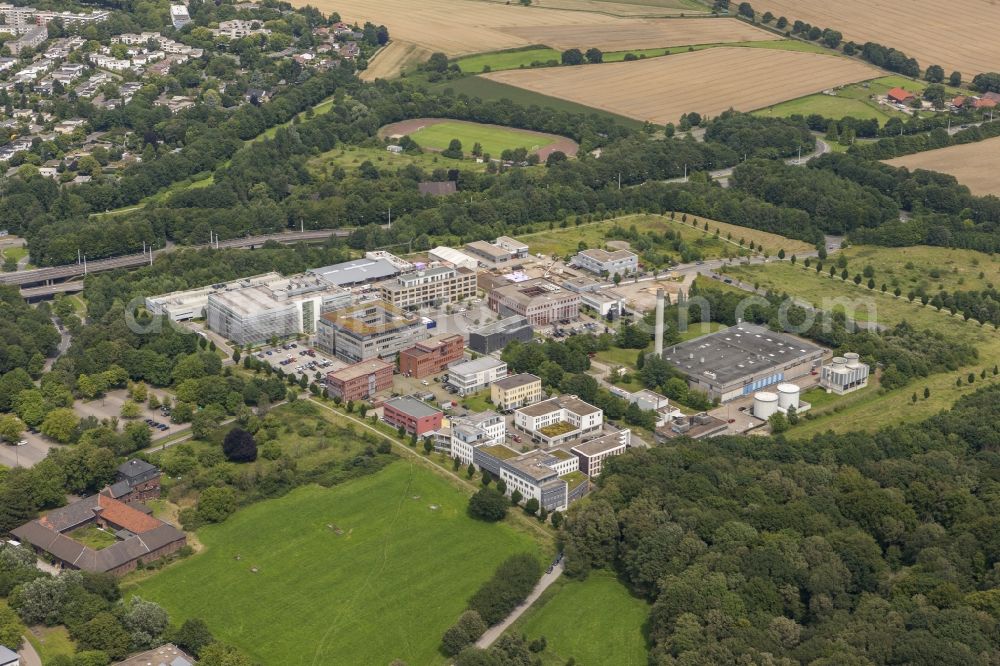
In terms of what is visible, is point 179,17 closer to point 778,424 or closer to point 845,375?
point 845,375

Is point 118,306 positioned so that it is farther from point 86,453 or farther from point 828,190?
point 828,190

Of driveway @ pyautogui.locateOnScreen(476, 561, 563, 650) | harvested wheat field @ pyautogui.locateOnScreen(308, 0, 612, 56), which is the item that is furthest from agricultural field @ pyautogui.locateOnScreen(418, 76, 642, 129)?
driveway @ pyautogui.locateOnScreen(476, 561, 563, 650)

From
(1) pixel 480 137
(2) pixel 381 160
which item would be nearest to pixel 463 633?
(2) pixel 381 160

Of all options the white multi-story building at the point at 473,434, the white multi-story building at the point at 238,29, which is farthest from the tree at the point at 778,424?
the white multi-story building at the point at 238,29

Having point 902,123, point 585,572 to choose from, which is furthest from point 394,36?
point 585,572

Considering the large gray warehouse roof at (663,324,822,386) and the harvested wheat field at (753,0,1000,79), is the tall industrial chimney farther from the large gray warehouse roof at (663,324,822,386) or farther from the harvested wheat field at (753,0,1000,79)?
the harvested wheat field at (753,0,1000,79)

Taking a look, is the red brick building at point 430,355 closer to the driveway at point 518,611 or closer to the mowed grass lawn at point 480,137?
the driveway at point 518,611
